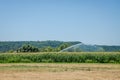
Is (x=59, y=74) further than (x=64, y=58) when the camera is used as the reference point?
No

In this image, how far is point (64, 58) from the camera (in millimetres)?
40875

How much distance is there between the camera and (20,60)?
134 ft

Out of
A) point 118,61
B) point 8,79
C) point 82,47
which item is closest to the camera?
point 8,79

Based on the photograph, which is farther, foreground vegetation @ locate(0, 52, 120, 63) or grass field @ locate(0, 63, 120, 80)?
foreground vegetation @ locate(0, 52, 120, 63)

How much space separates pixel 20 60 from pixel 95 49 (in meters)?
17.3

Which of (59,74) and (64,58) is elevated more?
(59,74)

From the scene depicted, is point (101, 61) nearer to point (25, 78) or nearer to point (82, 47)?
point (82, 47)

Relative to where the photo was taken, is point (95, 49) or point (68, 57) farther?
point (95, 49)

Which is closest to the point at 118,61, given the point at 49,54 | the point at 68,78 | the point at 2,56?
the point at 49,54

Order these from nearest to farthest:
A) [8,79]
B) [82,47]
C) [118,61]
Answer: [8,79]
[118,61]
[82,47]

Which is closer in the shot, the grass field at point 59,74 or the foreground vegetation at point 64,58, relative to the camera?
the grass field at point 59,74

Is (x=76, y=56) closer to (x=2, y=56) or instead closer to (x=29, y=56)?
(x=29, y=56)

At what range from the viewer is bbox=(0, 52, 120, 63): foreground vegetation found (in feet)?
133

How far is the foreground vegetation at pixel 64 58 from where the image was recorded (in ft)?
133
